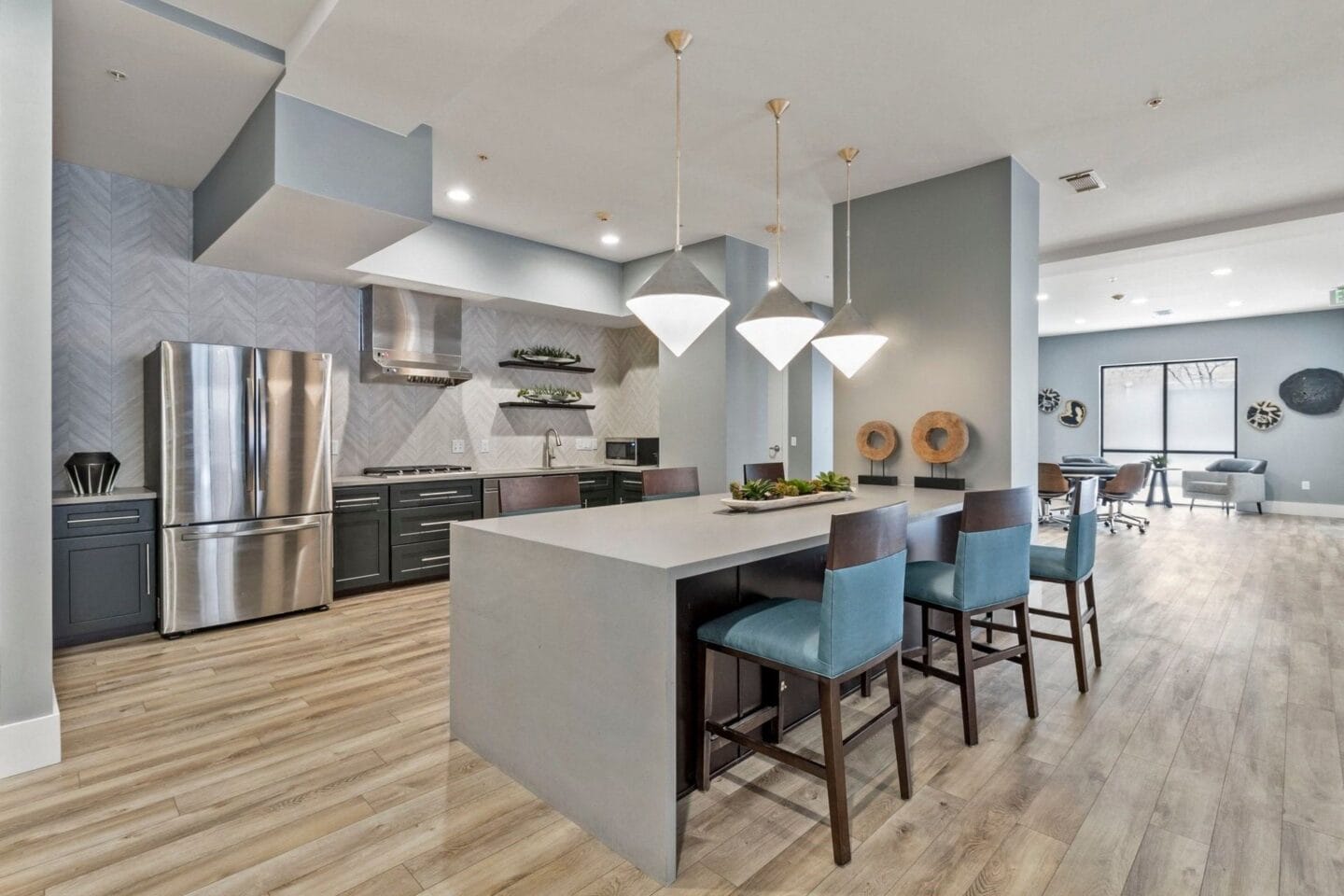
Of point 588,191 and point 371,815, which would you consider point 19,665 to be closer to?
point 371,815

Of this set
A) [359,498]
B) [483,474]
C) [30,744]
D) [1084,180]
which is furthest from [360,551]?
[1084,180]

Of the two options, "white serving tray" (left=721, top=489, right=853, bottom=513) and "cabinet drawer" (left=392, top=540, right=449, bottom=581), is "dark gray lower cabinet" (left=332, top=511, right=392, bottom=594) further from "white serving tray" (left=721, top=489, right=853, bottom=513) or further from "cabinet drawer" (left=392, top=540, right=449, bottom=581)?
"white serving tray" (left=721, top=489, right=853, bottom=513)

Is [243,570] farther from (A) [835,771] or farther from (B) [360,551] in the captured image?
(A) [835,771]

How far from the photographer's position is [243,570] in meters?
3.96

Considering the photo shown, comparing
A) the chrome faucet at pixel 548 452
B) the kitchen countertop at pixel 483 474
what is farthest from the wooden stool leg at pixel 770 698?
the chrome faucet at pixel 548 452

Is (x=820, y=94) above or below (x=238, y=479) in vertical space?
above

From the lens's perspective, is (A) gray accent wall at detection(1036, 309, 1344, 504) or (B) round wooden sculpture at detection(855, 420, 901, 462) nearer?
(B) round wooden sculpture at detection(855, 420, 901, 462)

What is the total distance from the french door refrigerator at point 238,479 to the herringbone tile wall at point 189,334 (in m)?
0.27

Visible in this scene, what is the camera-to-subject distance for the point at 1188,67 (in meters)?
2.95

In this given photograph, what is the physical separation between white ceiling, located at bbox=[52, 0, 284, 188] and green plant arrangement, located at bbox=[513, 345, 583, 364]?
263 centimetres

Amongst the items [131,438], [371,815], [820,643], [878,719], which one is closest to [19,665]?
[371,815]

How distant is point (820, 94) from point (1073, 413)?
32.0 ft

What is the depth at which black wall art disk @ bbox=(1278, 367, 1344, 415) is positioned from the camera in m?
8.61

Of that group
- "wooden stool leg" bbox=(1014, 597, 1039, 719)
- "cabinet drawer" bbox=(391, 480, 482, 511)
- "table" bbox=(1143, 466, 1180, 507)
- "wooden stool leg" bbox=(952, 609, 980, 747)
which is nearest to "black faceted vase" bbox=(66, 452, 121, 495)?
"cabinet drawer" bbox=(391, 480, 482, 511)
